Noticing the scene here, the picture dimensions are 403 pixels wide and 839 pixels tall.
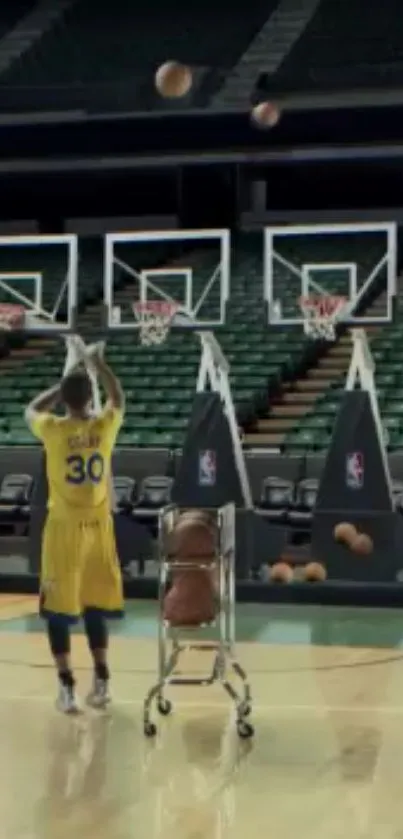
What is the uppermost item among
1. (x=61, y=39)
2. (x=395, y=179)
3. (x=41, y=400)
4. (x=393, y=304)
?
(x=61, y=39)

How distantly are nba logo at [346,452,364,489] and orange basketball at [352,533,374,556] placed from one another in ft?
1.39

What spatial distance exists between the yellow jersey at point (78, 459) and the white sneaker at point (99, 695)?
33.1 inches

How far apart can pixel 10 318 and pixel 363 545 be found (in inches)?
145

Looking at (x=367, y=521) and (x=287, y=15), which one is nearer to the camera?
(x=367, y=521)

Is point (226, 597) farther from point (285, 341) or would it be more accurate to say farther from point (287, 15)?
point (287, 15)

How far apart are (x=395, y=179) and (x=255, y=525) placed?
13.2 metres

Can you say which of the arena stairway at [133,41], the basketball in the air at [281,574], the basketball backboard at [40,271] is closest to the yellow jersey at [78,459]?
the basketball in the air at [281,574]

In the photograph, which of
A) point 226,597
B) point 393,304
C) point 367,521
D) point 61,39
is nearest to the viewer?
point 226,597

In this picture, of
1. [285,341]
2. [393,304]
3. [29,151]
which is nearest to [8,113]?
[29,151]

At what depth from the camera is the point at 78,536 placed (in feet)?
21.7

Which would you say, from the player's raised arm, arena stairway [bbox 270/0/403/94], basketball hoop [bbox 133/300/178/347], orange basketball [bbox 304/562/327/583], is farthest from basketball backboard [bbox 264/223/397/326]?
the player's raised arm

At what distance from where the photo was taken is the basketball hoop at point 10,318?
12.0m

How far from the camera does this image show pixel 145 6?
26453 mm

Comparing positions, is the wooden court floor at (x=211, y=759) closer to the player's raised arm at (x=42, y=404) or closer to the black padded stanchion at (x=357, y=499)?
the player's raised arm at (x=42, y=404)
